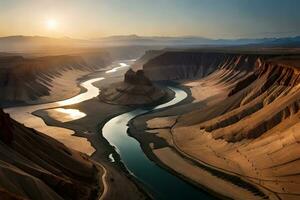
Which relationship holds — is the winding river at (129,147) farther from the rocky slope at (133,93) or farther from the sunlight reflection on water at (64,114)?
the rocky slope at (133,93)

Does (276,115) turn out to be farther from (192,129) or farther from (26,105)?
(26,105)

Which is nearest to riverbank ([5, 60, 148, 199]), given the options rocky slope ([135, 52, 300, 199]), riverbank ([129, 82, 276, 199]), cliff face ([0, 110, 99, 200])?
cliff face ([0, 110, 99, 200])

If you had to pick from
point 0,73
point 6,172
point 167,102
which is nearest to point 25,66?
point 0,73

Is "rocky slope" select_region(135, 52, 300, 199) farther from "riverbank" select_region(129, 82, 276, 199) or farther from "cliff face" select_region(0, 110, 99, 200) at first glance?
"cliff face" select_region(0, 110, 99, 200)

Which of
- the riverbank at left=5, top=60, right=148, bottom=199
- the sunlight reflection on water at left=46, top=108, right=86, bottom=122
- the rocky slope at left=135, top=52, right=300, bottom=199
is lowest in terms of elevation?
the sunlight reflection on water at left=46, top=108, right=86, bottom=122

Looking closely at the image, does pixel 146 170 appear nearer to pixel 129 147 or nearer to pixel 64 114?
pixel 129 147

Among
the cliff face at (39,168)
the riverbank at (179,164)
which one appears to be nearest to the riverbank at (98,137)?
the cliff face at (39,168)
